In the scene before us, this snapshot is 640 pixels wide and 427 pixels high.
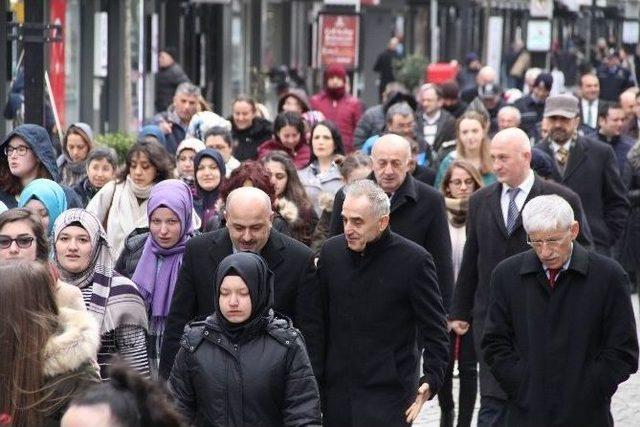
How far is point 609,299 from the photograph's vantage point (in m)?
7.89

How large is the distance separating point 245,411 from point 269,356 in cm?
22

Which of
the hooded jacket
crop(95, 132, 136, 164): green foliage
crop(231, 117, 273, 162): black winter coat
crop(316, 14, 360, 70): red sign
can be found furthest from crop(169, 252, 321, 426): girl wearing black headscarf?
crop(316, 14, 360, 70): red sign

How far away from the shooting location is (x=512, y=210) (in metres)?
9.82

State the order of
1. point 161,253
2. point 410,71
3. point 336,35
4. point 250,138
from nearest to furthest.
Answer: point 161,253, point 250,138, point 336,35, point 410,71

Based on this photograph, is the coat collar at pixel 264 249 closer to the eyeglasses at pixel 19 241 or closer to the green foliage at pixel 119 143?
the eyeglasses at pixel 19 241

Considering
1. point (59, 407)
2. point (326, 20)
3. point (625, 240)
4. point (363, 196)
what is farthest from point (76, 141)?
point (326, 20)

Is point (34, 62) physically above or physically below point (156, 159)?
above

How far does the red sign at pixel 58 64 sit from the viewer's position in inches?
874

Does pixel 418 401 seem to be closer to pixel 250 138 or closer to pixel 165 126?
pixel 250 138

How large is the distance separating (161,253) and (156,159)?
88.1 inches

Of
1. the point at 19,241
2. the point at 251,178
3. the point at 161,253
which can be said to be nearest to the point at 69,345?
the point at 19,241

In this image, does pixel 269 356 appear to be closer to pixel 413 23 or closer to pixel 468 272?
pixel 468 272

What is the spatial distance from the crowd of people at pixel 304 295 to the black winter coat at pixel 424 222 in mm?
11

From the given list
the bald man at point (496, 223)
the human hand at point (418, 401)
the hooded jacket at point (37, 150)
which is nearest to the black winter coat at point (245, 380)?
the human hand at point (418, 401)
